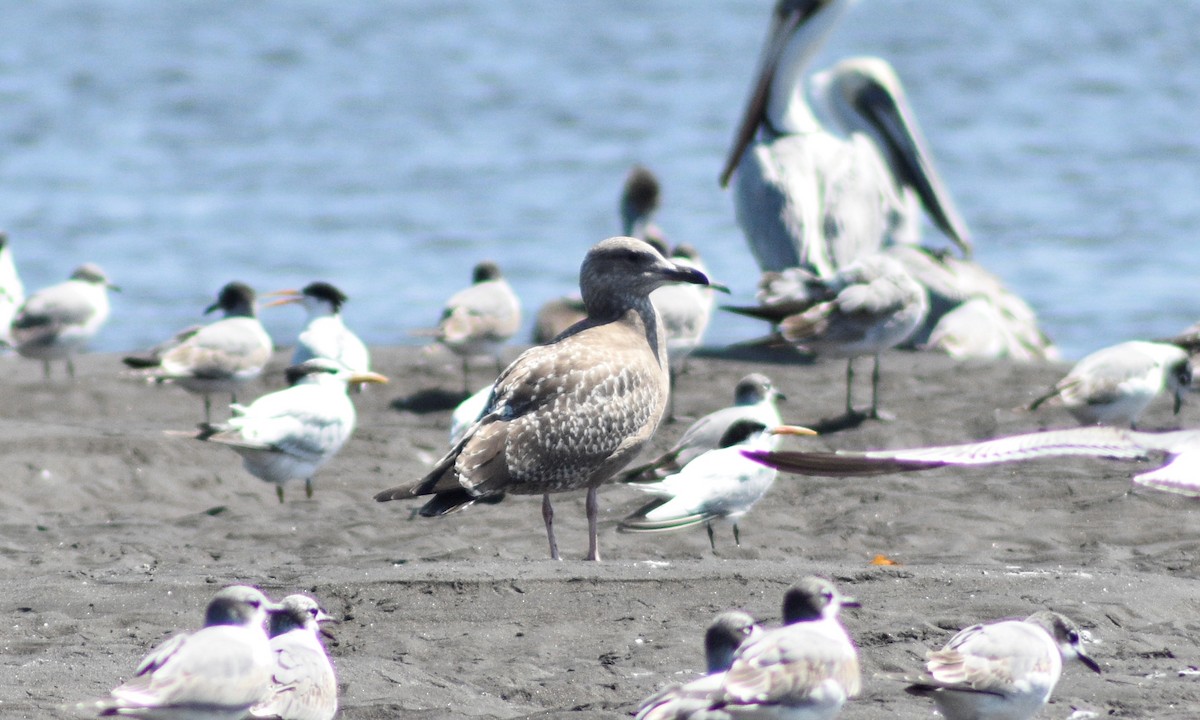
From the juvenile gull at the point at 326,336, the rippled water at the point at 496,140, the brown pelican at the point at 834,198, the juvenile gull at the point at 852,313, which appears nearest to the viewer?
the juvenile gull at the point at 852,313

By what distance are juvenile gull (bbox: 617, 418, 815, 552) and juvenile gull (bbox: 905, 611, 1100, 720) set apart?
2.23 metres

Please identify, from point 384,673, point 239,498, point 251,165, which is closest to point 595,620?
point 384,673

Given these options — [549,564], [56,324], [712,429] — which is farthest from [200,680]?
[56,324]

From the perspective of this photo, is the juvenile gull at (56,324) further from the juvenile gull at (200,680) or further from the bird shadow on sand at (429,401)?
the juvenile gull at (200,680)

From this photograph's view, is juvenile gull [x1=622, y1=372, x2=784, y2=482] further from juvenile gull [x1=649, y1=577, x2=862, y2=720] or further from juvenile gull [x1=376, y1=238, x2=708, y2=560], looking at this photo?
juvenile gull [x1=649, y1=577, x2=862, y2=720]

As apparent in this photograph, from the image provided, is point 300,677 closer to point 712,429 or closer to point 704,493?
point 704,493

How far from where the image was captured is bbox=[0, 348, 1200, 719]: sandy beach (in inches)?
241

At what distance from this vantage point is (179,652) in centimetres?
530

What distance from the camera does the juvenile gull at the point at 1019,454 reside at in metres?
4.32

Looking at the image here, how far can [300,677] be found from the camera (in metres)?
5.41

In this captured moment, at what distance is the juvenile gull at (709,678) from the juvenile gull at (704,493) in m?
1.78

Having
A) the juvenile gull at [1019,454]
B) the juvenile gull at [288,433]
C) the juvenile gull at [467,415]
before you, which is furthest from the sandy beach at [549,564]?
the juvenile gull at [1019,454]

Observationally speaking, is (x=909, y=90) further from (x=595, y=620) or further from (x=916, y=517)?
(x=595, y=620)

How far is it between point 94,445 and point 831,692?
587 cm
